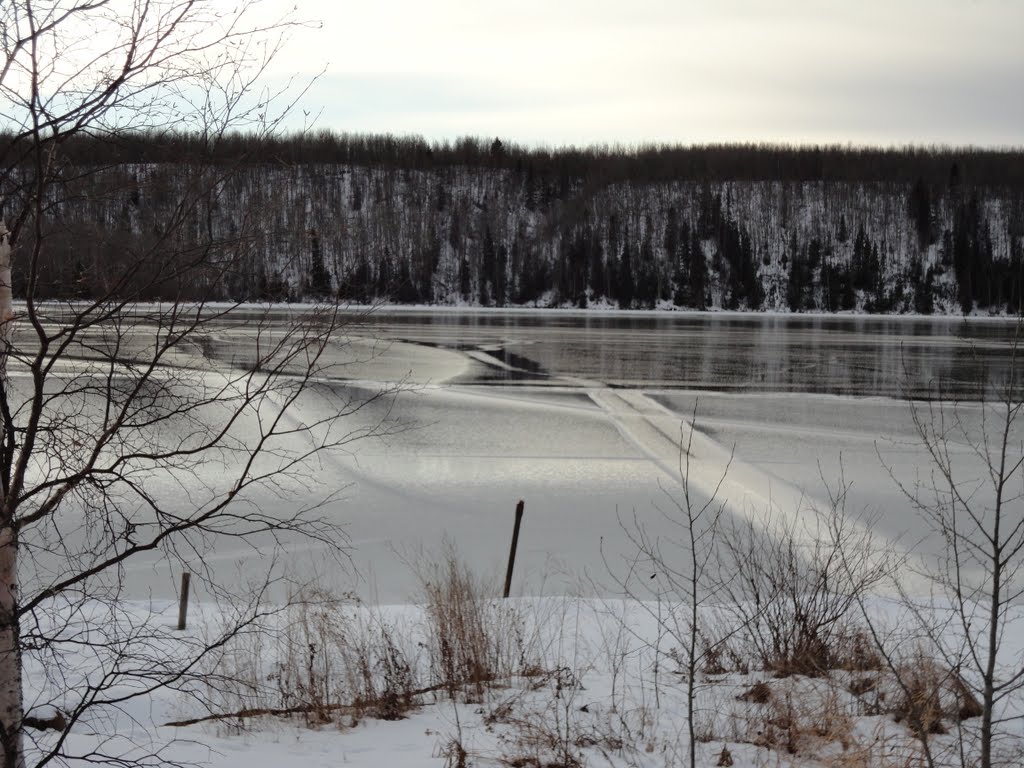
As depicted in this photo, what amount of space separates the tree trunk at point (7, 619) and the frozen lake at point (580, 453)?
0.94m

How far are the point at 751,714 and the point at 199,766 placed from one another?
320 cm

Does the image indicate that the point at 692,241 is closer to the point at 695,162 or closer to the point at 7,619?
the point at 695,162

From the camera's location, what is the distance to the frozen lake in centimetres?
895

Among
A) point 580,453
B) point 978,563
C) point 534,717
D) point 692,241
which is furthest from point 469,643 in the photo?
point 692,241

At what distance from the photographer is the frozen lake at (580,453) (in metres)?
8.95

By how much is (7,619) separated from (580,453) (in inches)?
424

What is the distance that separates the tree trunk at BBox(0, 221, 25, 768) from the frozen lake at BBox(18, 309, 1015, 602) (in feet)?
3.07

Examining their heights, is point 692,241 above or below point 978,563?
above

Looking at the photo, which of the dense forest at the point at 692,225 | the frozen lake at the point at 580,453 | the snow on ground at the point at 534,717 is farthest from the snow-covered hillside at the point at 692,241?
the snow on ground at the point at 534,717

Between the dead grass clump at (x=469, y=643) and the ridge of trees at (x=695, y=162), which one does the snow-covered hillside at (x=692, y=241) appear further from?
the dead grass clump at (x=469, y=643)

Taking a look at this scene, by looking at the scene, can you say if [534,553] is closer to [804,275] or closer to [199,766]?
[199,766]

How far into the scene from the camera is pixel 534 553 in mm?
9086

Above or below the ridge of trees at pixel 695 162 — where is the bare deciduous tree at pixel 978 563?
below

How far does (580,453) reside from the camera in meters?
13.6
